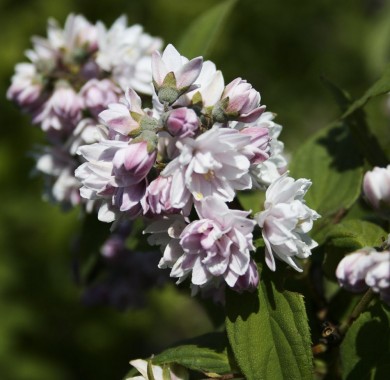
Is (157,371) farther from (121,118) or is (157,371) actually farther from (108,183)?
(121,118)

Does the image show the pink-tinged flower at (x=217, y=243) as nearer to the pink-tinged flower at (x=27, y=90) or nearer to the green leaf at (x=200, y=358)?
the green leaf at (x=200, y=358)

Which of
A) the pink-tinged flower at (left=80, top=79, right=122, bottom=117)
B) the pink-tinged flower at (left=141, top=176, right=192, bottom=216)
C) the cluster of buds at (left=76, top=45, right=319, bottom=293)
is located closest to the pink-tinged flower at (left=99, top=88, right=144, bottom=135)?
the cluster of buds at (left=76, top=45, right=319, bottom=293)

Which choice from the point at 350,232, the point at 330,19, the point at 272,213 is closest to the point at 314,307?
the point at 350,232

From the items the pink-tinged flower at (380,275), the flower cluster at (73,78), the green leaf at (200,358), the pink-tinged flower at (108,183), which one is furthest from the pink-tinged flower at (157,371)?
the flower cluster at (73,78)

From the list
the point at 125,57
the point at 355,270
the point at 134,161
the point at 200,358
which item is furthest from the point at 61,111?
the point at 355,270

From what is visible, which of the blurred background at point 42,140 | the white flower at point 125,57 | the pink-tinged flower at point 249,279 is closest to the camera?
the pink-tinged flower at point 249,279
